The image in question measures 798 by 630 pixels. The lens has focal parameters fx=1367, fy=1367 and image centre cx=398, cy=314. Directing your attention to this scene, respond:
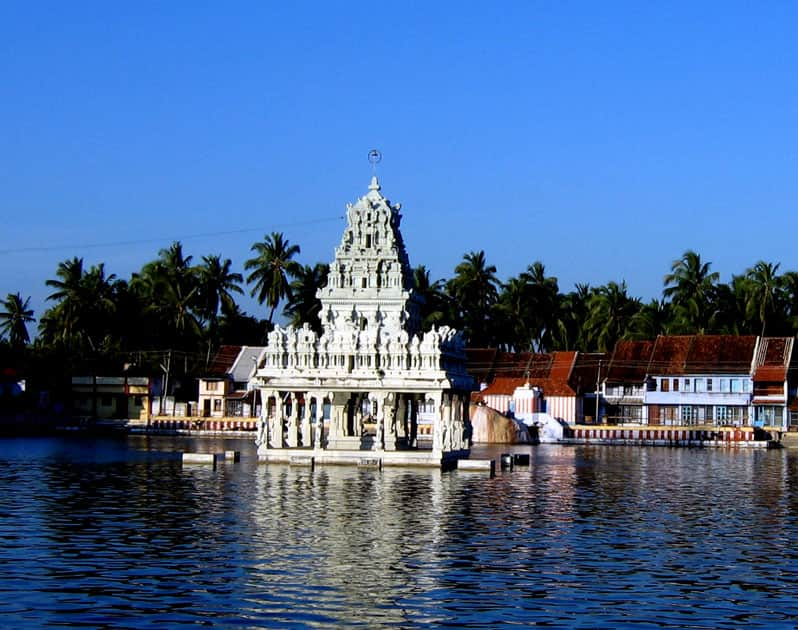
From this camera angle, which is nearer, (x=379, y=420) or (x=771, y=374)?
(x=379, y=420)

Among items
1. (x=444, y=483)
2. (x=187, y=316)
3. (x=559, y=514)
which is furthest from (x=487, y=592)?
(x=187, y=316)

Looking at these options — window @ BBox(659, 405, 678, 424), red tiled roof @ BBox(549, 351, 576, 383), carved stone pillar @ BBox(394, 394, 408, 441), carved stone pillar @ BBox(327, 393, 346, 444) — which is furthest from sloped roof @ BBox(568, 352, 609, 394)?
carved stone pillar @ BBox(327, 393, 346, 444)

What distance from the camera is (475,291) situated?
143000 mm

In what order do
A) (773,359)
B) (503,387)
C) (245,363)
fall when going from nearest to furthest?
(773,359) < (503,387) < (245,363)

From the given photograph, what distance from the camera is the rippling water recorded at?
27156 millimetres

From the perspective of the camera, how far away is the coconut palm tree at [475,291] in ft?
460

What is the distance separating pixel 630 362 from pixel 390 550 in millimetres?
84933

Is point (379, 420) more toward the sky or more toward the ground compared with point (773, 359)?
more toward the ground

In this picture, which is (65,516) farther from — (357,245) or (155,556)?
(357,245)

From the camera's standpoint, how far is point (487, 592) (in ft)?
96.3

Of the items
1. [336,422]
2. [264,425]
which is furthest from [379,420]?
[264,425]

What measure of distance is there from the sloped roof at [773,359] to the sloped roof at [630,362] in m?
9.39

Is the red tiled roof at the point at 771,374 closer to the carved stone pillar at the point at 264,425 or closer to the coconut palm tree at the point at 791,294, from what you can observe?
the coconut palm tree at the point at 791,294

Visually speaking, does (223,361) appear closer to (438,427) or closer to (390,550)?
(438,427)
